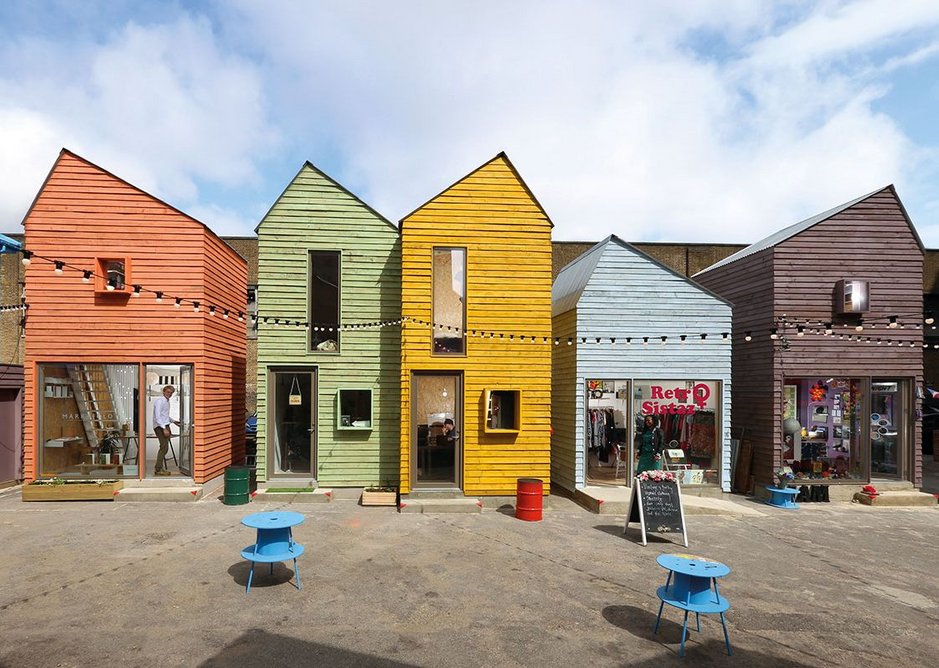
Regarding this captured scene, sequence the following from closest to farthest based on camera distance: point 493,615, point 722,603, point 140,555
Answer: point 722,603 < point 493,615 < point 140,555

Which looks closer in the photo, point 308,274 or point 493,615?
point 493,615

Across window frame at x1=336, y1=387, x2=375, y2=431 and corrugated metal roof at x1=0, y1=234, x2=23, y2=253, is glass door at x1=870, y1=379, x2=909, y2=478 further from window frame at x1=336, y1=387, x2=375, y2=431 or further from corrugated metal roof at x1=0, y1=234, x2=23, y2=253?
corrugated metal roof at x1=0, y1=234, x2=23, y2=253

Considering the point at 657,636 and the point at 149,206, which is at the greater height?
the point at 149,206

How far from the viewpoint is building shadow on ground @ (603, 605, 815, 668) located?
220 inches

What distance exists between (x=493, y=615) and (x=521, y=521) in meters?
4.50

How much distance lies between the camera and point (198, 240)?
1277cm

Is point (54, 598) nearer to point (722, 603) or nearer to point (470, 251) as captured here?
point (722, 603)

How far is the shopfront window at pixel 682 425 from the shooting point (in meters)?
13.3

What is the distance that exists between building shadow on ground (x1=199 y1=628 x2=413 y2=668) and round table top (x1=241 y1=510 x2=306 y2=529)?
1433 mm

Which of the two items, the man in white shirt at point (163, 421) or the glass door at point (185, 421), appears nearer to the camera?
the glass door at point (185, 421)

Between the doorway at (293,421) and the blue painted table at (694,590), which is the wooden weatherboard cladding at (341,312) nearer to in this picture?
the doorway at (293,421)

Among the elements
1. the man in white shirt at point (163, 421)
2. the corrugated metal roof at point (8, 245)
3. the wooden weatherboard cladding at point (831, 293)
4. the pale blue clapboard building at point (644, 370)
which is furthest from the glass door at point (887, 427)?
the corrugated metal roof at point (8, 245)

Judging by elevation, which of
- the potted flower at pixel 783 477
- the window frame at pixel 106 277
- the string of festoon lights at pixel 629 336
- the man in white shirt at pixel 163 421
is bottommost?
the potted flower at pixel 783 477

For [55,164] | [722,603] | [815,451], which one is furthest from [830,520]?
[55,164]
